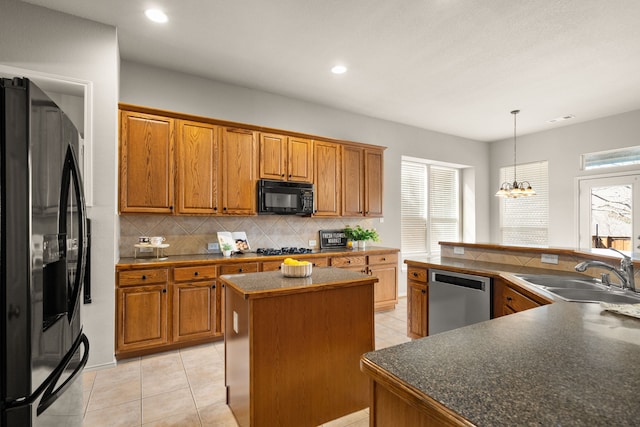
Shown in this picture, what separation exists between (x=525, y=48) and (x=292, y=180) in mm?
Result: 2802

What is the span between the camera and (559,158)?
580 centimetres

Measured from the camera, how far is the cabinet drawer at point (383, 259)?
447 cm

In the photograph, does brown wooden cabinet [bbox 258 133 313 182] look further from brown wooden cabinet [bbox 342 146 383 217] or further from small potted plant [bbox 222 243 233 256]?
small potted plant [bbox 222 243 233 256]

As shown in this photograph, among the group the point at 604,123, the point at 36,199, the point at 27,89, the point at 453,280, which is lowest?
the point at 453,280

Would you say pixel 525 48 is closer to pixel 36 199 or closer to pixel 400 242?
pixel 400 242

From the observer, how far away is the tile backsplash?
3.50 m

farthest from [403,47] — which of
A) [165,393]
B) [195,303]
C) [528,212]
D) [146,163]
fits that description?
[528,212]

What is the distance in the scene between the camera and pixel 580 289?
2.15 metres

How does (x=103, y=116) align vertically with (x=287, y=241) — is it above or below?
above

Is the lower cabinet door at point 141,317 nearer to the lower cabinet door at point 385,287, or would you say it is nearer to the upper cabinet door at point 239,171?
the upper cabinet door at point 239,171

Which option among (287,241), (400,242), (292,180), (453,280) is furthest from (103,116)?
(400,242)

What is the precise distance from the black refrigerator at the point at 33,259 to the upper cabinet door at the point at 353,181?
11.7 ft

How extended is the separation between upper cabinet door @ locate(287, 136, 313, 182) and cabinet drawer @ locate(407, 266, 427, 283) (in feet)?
5.78

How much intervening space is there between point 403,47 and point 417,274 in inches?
88.0
